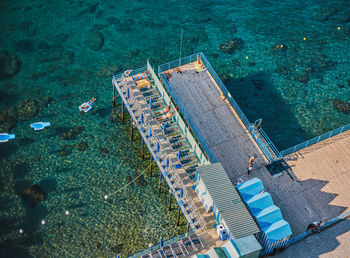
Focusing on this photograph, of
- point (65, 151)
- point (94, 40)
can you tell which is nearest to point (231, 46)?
point (94, 40)

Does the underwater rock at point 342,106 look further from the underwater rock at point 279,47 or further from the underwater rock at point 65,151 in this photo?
the underwater rock at point 65,151

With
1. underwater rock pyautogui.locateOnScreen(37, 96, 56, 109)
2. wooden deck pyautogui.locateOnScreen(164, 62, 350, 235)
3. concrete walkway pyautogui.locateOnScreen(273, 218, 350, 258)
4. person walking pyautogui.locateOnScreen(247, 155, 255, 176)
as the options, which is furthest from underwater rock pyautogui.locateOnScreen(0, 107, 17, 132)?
concrete walkway pyautogui.locateOnScreen(273, 218, 350, 258)

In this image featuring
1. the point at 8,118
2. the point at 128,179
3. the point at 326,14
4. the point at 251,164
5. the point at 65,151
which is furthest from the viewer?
the point at 326,14

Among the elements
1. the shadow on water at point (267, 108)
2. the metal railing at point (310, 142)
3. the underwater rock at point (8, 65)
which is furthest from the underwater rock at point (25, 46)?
the metal railing at point (310, 142)

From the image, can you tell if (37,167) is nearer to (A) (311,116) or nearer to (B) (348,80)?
(A) (311,116)

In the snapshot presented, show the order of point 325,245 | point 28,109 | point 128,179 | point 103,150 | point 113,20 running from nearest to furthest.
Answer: point 325,245
point 128,179
point 103,150
point 28,109
point 113,20

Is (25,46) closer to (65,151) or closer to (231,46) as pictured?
(65,151)
